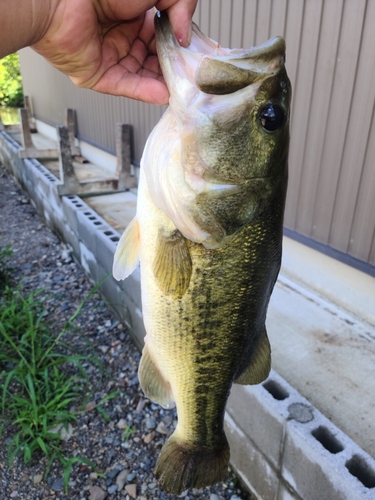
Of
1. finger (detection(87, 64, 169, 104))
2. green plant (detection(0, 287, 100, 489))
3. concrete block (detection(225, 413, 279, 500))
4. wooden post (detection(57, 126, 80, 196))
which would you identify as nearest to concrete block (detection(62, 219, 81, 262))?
wooden post (detection(57, 126, 80, 196))

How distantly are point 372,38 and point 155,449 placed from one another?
10.3 feet

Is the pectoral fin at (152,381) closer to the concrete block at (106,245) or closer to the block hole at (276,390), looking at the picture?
the block hole at (276,390)

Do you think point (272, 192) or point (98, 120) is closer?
point (272, 192)

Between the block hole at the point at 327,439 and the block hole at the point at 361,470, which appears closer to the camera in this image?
the block hole at the point at 361,470

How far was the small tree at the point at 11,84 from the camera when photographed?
20062 millimetres

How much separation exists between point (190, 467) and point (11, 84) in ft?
71.9

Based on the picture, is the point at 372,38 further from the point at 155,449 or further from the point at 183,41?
the point at 155,449

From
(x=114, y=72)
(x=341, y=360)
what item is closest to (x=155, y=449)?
(x=341, y=360)

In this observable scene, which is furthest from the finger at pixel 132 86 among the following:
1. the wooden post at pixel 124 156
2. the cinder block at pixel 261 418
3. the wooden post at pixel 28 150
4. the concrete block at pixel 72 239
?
the wooden post at pixel 28 150

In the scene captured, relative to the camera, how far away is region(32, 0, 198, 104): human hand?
157 cm

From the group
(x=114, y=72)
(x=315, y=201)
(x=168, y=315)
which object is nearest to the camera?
(x=168, y=315)

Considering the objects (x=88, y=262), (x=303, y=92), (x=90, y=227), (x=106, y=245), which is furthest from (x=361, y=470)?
(x=88, y=262)

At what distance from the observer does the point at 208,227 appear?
4.83ft

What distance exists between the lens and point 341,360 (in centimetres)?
300
